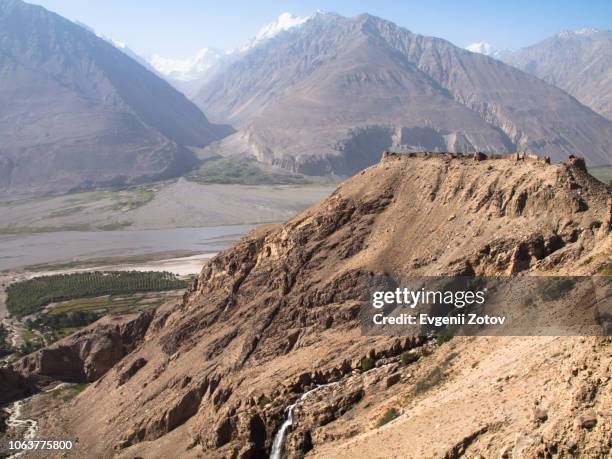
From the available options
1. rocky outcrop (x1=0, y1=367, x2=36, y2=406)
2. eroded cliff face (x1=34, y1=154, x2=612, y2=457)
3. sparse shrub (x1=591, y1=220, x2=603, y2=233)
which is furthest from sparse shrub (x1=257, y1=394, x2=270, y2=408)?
rocky outcrop (x1=0, y1=367, x2=36, y2=406)

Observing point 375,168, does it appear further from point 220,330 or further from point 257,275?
point 220,330

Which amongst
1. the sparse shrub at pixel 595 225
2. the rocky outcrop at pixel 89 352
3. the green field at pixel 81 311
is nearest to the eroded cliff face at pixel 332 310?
the sparse shrub at pixel 595 225

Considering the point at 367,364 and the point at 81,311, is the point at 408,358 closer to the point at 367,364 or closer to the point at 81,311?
the point at 367,364

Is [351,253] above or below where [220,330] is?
above

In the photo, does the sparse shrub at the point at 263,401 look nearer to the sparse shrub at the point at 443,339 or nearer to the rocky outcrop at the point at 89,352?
the sparse shrub at the point at 443,339

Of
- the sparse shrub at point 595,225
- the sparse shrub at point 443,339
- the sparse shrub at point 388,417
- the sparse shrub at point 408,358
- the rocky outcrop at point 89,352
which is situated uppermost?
the sparse shrub at point 595,225

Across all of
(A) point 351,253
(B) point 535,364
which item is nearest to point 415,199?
(A) point 351,253
